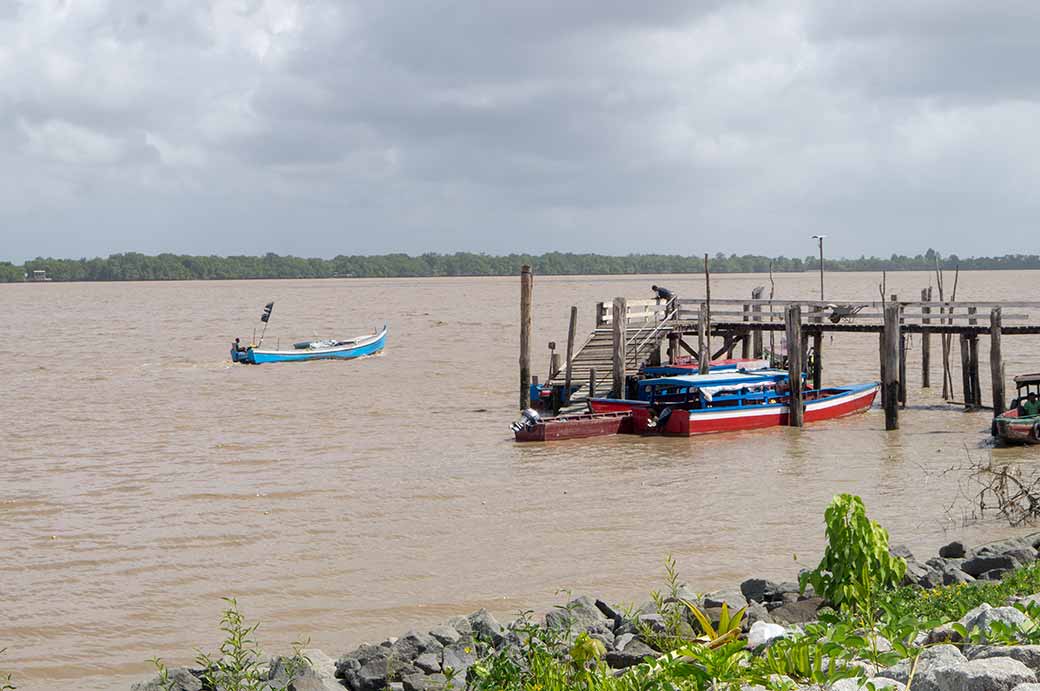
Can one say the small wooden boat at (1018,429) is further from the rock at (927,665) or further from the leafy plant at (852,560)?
the rock at (927,665)

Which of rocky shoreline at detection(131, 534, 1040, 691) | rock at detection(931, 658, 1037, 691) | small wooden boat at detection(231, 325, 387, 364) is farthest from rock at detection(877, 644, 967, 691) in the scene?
small wooden boat at detection(231, 325, 387, 364)

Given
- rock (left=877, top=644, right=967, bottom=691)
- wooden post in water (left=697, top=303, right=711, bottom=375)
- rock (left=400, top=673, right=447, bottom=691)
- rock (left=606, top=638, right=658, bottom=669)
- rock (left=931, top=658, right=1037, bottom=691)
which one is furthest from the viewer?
wooden post in water (left=697, top=303, right=711, bottom=375)

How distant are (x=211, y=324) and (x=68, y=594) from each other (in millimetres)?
62677

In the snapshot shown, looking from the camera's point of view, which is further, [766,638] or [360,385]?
[360,385]

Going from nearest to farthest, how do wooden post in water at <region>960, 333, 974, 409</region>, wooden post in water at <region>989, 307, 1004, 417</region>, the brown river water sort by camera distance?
the brown river water < wooden post in water at <region>989, 307, 1004, 417</region> < wooden post in water at <region>960, 333, 974, 409</region>

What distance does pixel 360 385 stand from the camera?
3597cm

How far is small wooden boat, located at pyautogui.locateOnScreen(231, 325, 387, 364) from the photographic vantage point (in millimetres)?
43219

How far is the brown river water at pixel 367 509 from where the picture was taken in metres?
12.1

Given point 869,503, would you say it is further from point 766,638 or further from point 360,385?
point 360,385

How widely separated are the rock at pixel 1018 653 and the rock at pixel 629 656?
2.47 metres

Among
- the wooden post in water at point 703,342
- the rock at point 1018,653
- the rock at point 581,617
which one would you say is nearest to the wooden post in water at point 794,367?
the wooden post in water at point 703,342

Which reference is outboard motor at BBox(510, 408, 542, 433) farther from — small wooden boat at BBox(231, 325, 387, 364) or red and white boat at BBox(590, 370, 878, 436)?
small wooden boat at BBox(231, 325, 387, 364)

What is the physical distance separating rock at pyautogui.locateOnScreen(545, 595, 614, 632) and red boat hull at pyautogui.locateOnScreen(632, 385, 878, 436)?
14.2 m

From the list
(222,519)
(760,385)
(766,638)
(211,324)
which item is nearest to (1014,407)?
(760,385)
